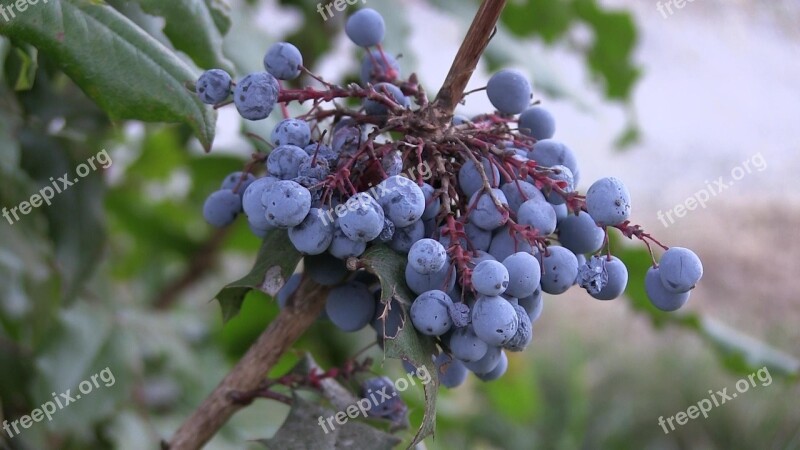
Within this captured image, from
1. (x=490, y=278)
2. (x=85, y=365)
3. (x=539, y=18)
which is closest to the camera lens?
(x=490, y=278)

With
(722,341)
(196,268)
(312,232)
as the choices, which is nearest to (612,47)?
(722,341)

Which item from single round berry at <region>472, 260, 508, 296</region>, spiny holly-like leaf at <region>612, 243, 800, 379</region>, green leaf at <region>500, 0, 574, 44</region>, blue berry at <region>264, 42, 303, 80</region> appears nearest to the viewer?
single round berry at <region>472, 260, 508, 296</region>

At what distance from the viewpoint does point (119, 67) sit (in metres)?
0.61

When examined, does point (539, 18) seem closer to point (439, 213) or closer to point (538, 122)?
point (538, 122)

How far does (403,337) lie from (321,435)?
158 mm

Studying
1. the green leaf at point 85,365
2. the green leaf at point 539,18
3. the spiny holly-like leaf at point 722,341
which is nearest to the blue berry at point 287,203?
the green leaf at point 85,365

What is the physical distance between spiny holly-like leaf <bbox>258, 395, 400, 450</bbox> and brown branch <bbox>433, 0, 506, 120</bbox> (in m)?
0.24

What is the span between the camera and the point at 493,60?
1323 millimetres

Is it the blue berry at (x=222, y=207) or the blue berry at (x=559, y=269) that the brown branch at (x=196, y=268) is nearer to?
the blue berry at (x=222, y=207)

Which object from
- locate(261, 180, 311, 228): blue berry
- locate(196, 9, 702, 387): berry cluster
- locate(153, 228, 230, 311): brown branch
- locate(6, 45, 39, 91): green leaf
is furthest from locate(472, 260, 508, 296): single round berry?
locate(153, 228, 230, 311): brown branch

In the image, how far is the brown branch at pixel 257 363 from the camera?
0.61 metres

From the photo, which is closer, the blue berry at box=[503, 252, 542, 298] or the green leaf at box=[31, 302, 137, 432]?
the blue berry at box=[503, 252, 542, 298]

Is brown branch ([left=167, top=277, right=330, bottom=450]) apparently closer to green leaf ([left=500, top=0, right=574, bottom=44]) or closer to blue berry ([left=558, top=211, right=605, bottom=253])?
blue berry ([left=558, top=211, right=605, bottom=253])

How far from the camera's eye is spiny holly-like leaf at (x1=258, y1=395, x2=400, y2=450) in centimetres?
60
